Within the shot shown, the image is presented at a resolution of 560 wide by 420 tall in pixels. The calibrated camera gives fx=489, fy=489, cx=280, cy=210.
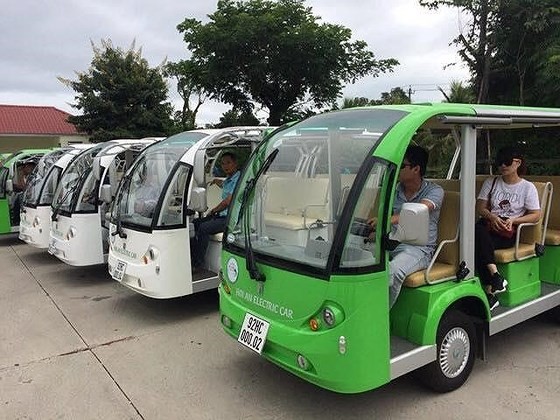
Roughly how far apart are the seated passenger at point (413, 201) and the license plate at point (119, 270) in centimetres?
295

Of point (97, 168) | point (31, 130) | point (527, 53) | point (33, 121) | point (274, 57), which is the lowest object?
point (97, 168)

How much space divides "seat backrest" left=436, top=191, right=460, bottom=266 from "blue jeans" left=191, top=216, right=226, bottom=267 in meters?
2.66

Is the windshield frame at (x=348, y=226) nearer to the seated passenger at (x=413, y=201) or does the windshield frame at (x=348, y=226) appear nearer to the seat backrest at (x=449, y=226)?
the seated passenger at (x=413, y=201)

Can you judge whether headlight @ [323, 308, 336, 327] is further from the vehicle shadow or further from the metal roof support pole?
the vehicle shadow

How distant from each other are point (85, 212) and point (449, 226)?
15.4 ft

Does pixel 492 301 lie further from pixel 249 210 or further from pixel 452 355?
pixel 249 210

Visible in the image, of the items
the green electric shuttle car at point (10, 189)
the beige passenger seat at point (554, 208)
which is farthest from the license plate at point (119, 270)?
the green electric shuttle car at point (10, 189)

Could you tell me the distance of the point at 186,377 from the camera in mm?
3889

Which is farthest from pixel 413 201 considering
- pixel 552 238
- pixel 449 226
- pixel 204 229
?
pixel 204 229

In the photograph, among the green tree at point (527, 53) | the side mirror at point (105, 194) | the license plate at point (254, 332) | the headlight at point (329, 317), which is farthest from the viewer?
the green tree at point (527, 53)

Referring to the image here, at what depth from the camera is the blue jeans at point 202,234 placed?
5656 mm

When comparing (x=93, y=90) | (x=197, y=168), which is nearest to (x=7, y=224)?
(x=197, y=168)

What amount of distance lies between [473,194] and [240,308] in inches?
72.4

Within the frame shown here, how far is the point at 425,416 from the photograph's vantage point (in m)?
3.18
